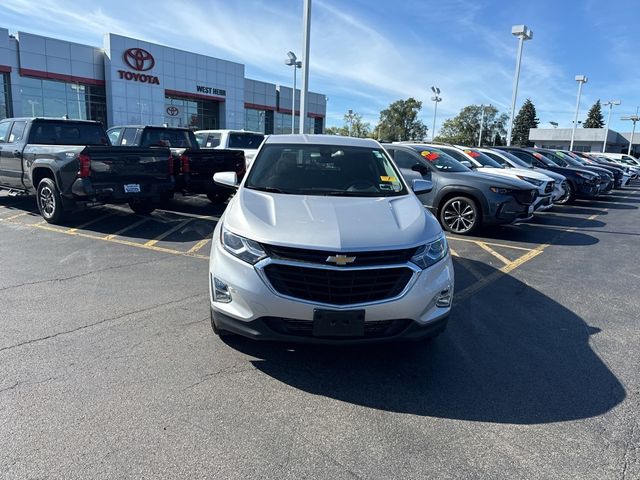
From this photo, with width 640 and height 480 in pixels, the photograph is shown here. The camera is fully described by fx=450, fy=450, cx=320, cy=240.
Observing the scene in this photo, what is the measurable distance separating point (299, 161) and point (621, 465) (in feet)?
11.9

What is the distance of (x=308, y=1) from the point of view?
1361cm

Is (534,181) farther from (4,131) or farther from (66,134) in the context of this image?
(4,131)

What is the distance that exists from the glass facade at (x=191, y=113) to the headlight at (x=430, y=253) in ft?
125

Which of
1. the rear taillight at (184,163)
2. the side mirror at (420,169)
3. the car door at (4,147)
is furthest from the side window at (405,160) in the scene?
the car door at (4,147)

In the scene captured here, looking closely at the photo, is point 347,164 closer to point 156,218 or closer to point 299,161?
point 299,161

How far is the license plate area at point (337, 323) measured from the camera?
3.01 metres

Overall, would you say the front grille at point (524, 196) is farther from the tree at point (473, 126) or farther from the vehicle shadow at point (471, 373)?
the tree at point (473, 126)

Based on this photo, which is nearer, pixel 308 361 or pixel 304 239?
pixel 304 239

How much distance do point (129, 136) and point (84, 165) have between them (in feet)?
13.4

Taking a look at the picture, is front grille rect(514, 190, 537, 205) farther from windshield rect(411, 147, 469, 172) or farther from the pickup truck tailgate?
the pickup truck tailgate

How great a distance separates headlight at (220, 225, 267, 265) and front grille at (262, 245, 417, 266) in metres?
0.07

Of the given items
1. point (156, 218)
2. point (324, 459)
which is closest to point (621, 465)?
point (324, 459)

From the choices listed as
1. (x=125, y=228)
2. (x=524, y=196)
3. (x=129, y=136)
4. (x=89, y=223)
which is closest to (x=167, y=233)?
(x=125, y=228)

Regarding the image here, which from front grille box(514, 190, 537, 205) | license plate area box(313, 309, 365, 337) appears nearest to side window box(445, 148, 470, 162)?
front grille box(514, 190, 537, 205)
